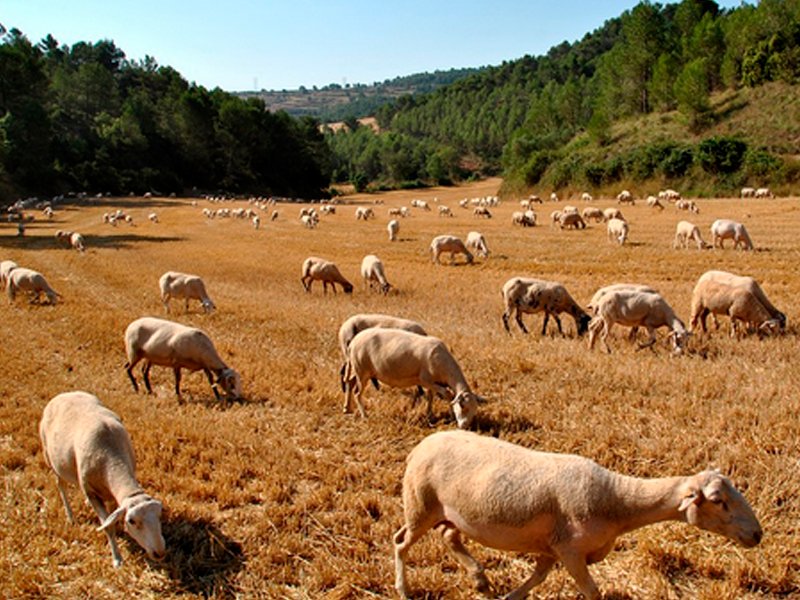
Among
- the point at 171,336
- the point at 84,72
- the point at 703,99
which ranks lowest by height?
the point at 171,336

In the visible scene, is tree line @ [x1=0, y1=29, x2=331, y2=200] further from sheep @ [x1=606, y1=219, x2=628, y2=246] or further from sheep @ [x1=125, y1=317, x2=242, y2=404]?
sheep @ [x1=125, y1=317, x2=242, y2=404]

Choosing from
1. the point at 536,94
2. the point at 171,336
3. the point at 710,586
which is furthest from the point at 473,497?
the point at 536,94

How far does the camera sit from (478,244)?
105ft

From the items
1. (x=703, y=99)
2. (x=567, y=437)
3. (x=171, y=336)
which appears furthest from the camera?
(x=703, y=99)

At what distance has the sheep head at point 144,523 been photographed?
6.16 metres

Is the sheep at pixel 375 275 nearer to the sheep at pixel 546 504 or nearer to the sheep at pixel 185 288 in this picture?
the sheep at pixel 185 288

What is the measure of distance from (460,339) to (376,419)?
5.10 m

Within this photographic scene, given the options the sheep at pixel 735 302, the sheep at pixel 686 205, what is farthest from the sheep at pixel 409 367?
the sheep at pixel 686 205

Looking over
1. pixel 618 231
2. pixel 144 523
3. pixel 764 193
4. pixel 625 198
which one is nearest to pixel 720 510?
pixel 144 523

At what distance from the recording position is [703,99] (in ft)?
245

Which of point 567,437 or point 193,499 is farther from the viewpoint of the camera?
point 567,437

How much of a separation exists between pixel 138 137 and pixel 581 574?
10646cm

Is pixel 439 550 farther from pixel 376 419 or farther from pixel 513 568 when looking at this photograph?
pixel 376 419

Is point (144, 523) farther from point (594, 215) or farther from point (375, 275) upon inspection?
point (594, 215)
